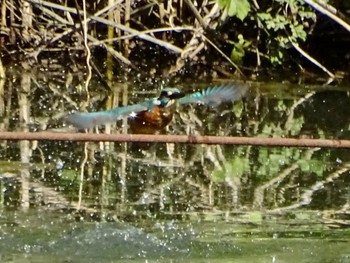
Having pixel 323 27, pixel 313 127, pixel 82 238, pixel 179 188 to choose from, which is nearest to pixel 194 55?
pixel 323 27

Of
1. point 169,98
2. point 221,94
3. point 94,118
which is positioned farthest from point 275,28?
point 94,118

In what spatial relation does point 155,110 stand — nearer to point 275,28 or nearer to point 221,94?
point 221,94

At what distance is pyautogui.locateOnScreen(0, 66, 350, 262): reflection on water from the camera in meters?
3.54

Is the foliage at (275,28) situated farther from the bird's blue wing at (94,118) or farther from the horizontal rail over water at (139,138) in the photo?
the horizontal rail over water at (139,138)

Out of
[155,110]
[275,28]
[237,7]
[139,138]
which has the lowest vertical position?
[139,138]

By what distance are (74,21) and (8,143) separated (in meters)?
2.98

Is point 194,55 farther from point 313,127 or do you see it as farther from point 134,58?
point 313,127

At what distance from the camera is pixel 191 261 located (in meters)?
A: 3.38

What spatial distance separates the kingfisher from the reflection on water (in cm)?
35

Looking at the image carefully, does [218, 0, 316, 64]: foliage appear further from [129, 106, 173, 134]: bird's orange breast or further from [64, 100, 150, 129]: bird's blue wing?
Result: [64, 100, 150, 129]: bird's blue wing

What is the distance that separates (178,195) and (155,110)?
45cm

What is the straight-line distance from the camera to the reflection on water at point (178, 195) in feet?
11.6

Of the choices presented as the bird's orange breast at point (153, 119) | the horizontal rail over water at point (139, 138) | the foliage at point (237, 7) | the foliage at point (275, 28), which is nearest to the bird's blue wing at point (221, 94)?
the bird's orange breast at point (153, 119)

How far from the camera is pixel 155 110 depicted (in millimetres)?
3955
